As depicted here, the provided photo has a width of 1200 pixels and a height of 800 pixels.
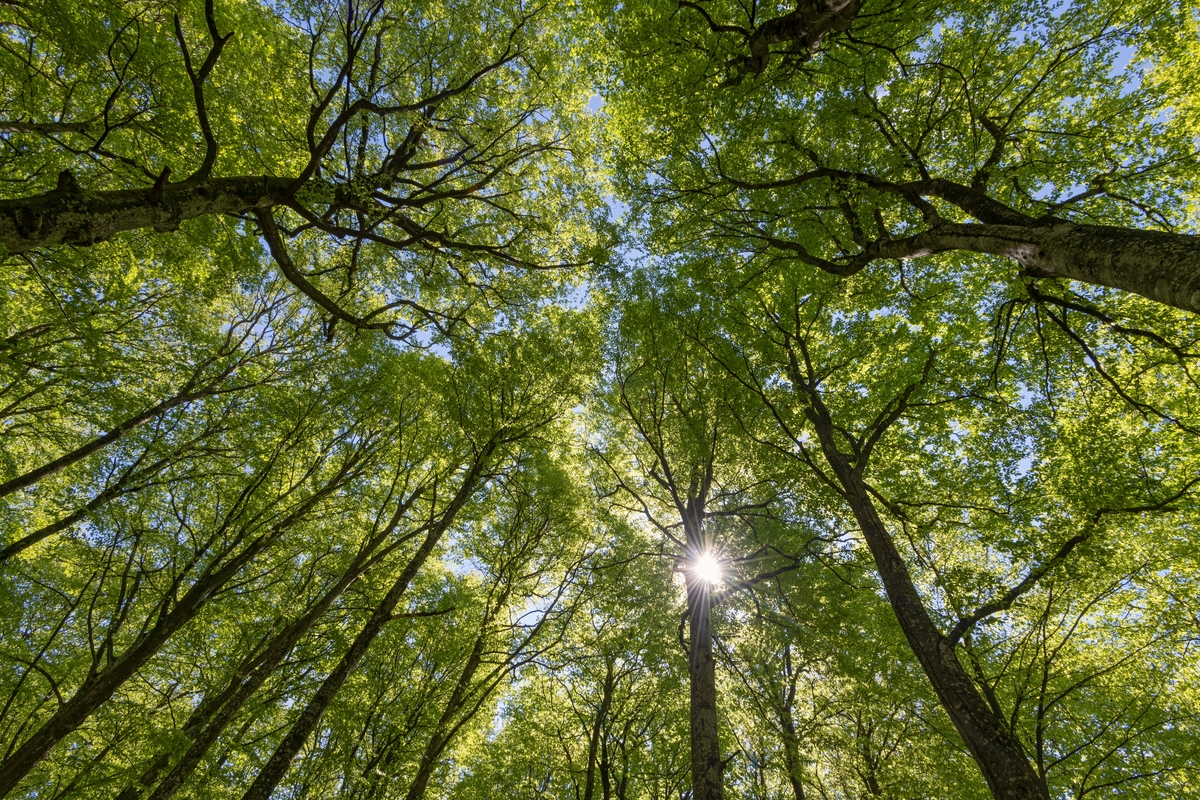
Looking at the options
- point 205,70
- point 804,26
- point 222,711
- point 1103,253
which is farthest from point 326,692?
point 804,26

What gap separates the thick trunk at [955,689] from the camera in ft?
13.9

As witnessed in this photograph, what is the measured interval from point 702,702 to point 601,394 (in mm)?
7505

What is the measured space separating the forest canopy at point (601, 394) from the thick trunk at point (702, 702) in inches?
3.4

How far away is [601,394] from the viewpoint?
11.9 metres

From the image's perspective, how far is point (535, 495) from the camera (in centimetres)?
1112

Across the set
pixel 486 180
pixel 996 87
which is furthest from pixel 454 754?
pixel 996 87

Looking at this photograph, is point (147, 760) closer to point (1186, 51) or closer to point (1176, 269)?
point (1176, 269)

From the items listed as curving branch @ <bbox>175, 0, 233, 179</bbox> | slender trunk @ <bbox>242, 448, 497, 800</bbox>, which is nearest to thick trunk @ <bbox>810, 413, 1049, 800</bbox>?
slender trunk @ <bbox>242, 448, 497, 800</bbox>

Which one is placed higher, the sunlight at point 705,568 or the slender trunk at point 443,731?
the sunlight at point 705,568

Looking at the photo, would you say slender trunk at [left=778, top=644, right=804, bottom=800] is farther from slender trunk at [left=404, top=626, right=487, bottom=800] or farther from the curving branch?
the curving branch

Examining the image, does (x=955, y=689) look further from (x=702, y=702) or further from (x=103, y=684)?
(x=103, y=684)

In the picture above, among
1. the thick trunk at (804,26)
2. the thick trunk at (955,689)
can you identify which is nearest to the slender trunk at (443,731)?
the thick trunk at (955,689)

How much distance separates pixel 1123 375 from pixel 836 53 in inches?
346

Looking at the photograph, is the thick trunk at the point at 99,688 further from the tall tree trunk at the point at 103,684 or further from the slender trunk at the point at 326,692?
the slender trunk at the point at 326,692
